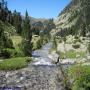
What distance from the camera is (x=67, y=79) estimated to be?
37.0 meters

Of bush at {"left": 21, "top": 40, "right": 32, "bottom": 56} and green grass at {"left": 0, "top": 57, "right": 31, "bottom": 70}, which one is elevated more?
bush at {"left": 21, "top": 40, "right": 32, "bottom": 56}

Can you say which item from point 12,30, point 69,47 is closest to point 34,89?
point 69,47

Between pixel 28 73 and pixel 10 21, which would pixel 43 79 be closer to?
pixel 28 73

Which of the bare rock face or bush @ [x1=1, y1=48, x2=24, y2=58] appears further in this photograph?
bush @ [x1=1, y1=48, x2=24, y2=58]

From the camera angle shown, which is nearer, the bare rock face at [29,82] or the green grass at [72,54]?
the bare rock face at [29,82]

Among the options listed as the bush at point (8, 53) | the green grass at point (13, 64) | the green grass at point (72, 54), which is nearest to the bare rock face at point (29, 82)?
the green grass at point (13, 64)

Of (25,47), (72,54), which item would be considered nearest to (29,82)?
(25,47)

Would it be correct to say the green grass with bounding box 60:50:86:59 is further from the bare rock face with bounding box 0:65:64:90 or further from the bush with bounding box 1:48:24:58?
the bare rock face with bounding box 0:65:64:90

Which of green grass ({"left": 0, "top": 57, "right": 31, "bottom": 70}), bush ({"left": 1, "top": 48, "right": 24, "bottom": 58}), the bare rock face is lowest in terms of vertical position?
the bare rock face

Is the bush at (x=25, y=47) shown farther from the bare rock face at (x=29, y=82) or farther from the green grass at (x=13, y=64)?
the bare rock face at (x=29, y=82)

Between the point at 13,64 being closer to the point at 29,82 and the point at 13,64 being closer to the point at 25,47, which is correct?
the point at 29,82

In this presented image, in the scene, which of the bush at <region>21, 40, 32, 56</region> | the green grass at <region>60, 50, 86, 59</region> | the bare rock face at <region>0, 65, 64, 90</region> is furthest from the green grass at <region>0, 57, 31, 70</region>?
the green grass at <region>60, 50, 86, 59</region>

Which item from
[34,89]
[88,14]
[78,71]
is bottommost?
[34,89]

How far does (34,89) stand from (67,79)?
438 cm
